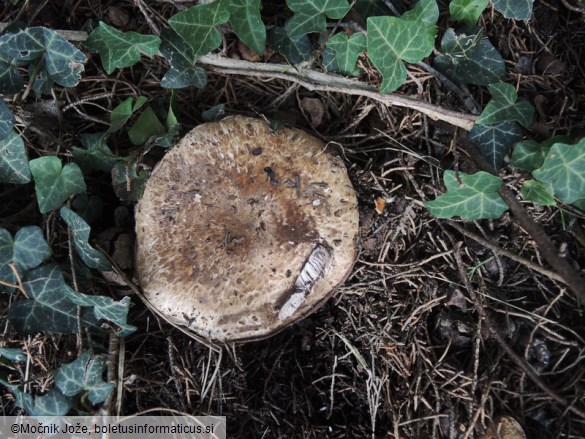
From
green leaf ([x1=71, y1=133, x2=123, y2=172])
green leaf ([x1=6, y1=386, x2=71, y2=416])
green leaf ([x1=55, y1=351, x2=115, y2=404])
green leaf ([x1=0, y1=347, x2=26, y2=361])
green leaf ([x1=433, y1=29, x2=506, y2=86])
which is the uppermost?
green leaf ([x1=433, y1=29, x2=506, y2=86])

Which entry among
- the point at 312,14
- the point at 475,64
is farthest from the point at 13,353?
the point at 475,64

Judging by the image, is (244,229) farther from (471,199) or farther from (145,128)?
(471,199)

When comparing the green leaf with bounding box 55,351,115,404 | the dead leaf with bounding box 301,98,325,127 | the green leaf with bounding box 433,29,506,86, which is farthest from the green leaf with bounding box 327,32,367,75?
the green leaf with bounding box 55,351,115,404

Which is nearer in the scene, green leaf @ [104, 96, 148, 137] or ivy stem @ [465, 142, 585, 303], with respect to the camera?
ivy stem @ [465, 142, 585, 303]

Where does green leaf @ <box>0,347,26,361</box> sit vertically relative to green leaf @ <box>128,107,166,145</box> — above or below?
below

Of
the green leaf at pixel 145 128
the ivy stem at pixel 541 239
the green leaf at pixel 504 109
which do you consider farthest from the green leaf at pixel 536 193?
the green leaf at pixel 145 128

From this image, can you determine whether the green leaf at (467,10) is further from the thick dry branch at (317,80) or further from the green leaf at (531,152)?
the green leaf at (531,152)

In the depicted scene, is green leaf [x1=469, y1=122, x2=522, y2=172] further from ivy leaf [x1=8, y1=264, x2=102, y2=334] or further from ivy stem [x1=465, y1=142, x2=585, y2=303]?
ivy leaf [x1=8, y1=264, x2=102, y2=334]
